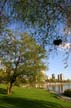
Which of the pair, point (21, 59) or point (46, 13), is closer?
point (46, 13)

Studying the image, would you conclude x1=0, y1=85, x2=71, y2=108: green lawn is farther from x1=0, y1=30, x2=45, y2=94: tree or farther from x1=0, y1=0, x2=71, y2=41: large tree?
x1=0, y1=0, x2=71, y2=41: large tree

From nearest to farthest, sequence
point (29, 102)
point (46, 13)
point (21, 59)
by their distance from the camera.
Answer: point (46, 13) < point (29, 102) < point (21, 59)

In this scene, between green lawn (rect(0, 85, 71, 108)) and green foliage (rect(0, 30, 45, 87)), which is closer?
green lawn (rect(0, 85, 71, 108))

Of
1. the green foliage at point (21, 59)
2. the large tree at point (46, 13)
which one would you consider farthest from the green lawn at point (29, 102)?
the large tree at point (46, 13)

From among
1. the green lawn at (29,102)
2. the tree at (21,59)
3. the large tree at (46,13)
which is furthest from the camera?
the tree at (21,59)

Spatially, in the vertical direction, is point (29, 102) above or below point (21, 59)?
below

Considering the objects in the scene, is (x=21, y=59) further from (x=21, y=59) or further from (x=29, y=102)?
(x=29, y=102)

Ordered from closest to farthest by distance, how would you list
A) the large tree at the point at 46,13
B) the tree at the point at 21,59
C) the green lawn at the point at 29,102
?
the large tree at the point at 46,13 → the green lawn at the point at 29,102 → the tree at the point at 21,59

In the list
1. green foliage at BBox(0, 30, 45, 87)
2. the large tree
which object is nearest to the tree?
green foliage at BBox(0, 30, 45, 87)

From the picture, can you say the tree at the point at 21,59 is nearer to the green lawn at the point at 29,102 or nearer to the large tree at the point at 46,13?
the green lawn at the point at 29,102

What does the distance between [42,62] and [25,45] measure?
10.4 feet

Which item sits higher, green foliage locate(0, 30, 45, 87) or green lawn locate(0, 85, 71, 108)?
green foliage locate(0, 30, 45, 87)

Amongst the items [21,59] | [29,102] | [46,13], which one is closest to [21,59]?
[21,59]

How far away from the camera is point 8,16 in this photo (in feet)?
27.8
